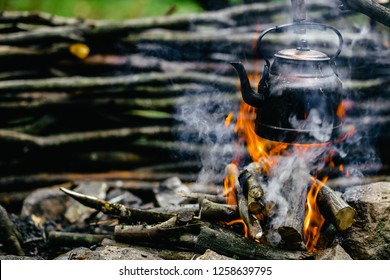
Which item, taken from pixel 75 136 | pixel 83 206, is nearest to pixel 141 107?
pixel 75 136

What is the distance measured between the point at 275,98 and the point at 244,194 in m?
0.46

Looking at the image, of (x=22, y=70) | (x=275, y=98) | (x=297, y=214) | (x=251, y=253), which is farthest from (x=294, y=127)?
(x=22, y=70)

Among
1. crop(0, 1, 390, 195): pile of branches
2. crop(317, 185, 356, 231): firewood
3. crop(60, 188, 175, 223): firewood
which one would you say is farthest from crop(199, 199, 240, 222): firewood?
crop(0, 1, 390, 195): pile of branches

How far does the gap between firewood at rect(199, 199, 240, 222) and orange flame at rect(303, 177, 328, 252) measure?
32cm

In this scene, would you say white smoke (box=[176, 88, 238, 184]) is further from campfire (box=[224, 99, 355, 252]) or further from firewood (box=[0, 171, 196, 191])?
campfire (box=[224, 99, 355, 252])

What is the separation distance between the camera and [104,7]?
5.48 meters

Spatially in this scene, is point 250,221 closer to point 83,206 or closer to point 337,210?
point 337,210

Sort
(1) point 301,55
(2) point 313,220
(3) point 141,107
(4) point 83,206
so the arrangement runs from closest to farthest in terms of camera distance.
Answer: (1) point 301,55 < (2) point 313,220 < (4) point 83,206 < (3) point 141,107

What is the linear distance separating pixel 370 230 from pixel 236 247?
1.97 feet

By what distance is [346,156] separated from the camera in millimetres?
3412

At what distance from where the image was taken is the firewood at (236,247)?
2207 millimetres

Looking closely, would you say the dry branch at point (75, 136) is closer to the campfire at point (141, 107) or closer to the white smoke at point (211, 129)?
the campfire at point (141, 107)

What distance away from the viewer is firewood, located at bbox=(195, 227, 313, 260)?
7.24 ft
